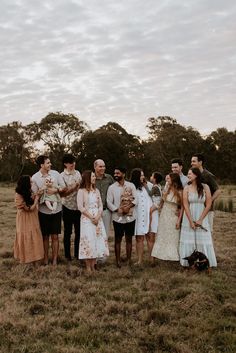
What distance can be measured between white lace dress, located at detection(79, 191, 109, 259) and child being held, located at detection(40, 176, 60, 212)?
0.63 metres

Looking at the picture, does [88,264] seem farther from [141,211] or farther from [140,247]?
Answer: [141,211]

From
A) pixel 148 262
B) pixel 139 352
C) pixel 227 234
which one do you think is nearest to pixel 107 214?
pixel 148 262

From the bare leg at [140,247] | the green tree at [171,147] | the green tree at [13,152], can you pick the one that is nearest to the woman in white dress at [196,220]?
the bare leg at [140,247]

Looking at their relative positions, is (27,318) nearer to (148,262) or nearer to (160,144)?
(148,262)

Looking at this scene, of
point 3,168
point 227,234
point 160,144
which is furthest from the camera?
point 3,168

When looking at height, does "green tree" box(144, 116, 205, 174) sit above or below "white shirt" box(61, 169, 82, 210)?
above

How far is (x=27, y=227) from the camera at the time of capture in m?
8.19

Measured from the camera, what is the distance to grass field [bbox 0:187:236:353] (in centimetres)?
469

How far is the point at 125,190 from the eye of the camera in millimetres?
8461

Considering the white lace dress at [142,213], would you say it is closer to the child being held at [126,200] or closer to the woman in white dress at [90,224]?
the child being held at [126,200]

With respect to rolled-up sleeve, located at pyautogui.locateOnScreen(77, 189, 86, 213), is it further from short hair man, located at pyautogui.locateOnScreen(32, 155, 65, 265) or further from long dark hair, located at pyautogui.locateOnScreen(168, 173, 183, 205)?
long dark hair, located at pyautogui.locateOnScreen(168, 173, 183, 205)

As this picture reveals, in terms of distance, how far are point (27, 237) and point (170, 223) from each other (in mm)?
2729

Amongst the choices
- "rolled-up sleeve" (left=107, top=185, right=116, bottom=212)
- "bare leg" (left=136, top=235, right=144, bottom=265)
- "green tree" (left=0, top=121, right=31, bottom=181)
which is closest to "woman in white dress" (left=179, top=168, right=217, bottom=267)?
"bare leg" (left=136, top=235, right=144, bottom=265)

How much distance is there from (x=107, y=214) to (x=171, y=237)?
53.3 inches
